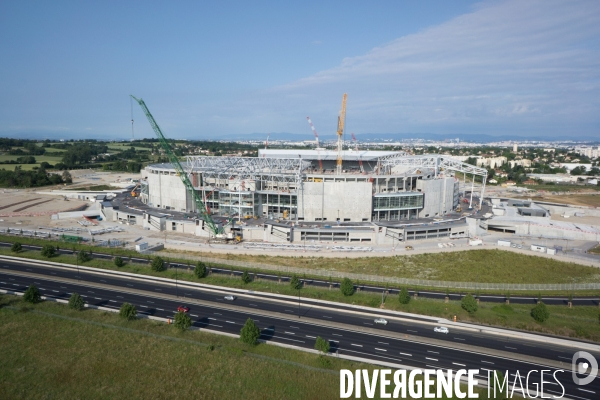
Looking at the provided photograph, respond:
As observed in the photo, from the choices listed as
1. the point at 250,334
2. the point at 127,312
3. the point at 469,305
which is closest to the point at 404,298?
the point at 469,305

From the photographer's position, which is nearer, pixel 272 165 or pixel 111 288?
pixel 111 288

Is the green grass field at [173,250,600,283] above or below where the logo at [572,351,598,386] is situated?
above

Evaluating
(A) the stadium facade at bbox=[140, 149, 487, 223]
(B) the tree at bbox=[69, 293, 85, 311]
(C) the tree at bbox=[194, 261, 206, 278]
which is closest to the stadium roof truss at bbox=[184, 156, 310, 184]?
(A) the stadium facade at bbox=[140, 149, 487, 223]

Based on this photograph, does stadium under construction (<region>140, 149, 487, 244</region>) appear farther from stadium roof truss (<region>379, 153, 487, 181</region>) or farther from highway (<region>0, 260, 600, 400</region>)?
highway (<region>0, 260, 600, 400</region>)

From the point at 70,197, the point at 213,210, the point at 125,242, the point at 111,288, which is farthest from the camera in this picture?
the point at 70,197

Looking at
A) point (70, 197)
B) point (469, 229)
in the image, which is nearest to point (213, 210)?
point (469, 229)

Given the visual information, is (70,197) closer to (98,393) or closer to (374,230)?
(374,230)
